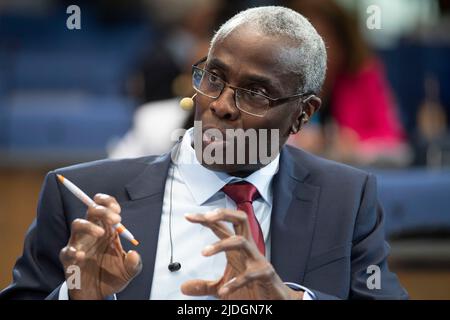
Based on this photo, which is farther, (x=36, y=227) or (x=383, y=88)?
(x=383, y=88)

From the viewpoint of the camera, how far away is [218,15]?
3.64 metres

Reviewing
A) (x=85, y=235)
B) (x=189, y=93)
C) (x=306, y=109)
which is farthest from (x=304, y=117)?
(x=189, y=93)

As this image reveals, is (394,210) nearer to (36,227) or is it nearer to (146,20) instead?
(36,227)

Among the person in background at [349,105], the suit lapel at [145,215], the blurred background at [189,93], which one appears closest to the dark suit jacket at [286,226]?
the suit lapel at [145,215]

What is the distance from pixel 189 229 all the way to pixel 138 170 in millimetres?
196

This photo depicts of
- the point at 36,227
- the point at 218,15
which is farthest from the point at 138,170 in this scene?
the point at 218,15

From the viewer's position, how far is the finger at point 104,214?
61.0 inches

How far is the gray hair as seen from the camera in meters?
1.82

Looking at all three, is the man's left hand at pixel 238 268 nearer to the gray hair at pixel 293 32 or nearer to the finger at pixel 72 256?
the finger at pixel 72 256

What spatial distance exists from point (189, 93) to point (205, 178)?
60.2 inches

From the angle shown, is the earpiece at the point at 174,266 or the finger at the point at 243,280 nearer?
the finger at the point at 243,280

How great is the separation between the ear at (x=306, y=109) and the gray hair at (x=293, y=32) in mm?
55

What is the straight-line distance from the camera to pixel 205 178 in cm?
194
